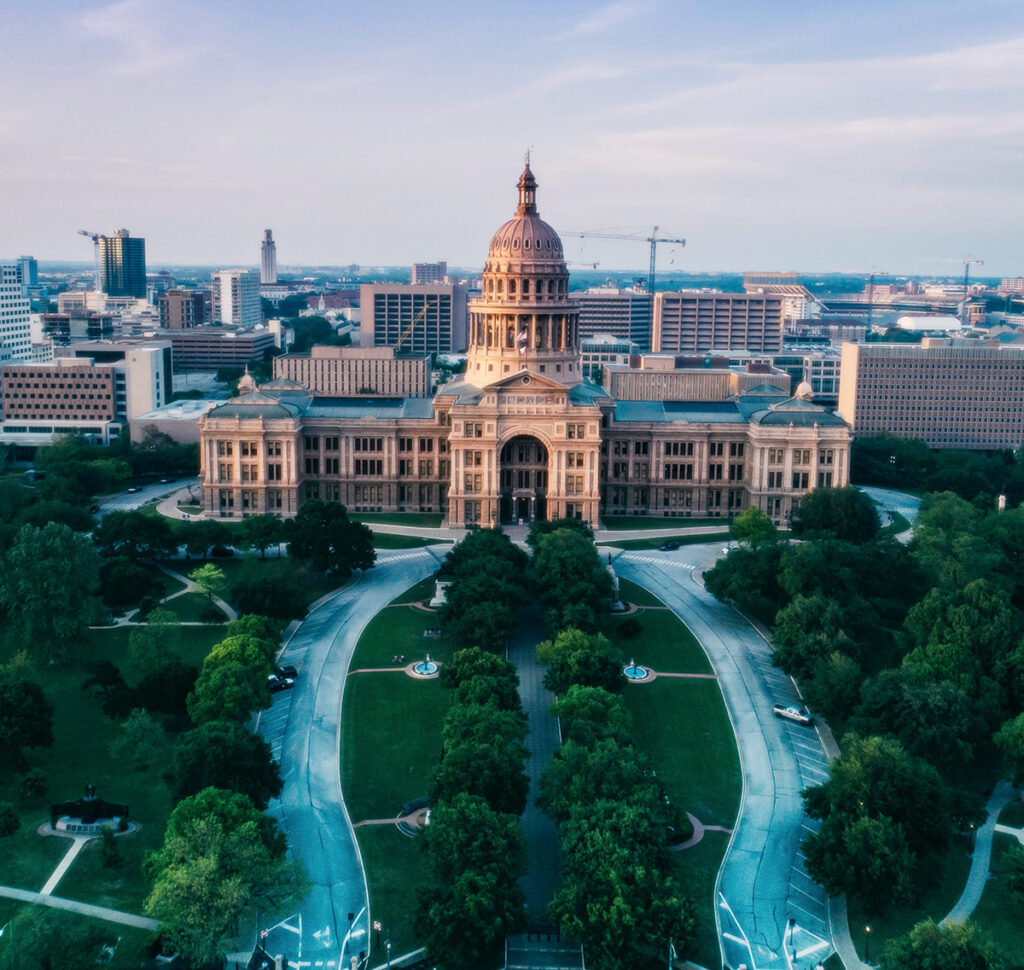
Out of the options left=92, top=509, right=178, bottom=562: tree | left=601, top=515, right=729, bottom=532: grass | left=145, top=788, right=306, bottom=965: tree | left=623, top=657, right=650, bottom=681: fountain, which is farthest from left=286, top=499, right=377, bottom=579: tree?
left=145, top=788, right=306, bottom=965: tree

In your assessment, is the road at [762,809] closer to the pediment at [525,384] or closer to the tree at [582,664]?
the tree at [582,664]

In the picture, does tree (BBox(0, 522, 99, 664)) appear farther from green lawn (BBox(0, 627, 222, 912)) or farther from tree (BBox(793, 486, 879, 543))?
tree (BBox(793, 486, 879, 543))

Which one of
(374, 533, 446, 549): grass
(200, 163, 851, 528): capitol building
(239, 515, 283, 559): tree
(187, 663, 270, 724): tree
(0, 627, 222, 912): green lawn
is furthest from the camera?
(200, 163, 851, 528): capitol building

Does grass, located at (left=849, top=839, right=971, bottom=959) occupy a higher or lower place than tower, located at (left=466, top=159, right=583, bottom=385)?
lower

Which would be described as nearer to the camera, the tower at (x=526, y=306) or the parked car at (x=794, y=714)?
the parked car at (x=794, y=714)

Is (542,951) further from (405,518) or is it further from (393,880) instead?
(405,518)

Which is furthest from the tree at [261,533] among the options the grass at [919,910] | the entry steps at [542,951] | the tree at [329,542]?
the grass at [919,910]

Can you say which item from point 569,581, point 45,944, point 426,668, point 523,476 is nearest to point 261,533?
point 426,668
